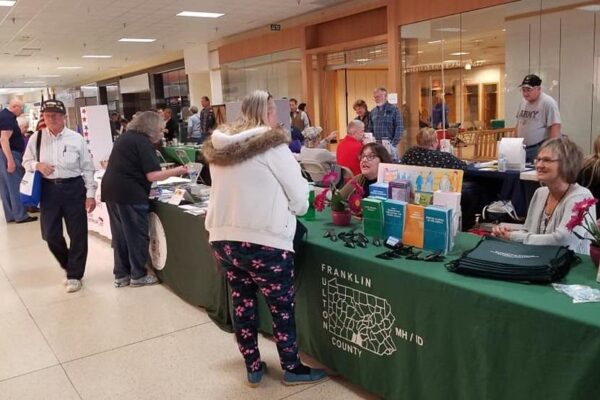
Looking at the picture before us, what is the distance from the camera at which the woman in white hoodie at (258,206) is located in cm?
230

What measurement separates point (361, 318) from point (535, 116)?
3.69 metres

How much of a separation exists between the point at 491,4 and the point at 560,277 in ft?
21.0

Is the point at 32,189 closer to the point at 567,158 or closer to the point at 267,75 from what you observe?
the point at 567,158

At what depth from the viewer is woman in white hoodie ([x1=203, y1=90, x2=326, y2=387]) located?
2.30 meters

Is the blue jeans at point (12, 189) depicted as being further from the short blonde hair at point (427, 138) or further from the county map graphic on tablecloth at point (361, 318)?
the county map graphic on tablecloth at point (361, 318)

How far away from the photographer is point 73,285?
4.27 meters

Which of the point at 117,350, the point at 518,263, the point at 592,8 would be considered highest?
the point at 592,8

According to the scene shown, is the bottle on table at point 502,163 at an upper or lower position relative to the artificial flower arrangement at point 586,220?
lower

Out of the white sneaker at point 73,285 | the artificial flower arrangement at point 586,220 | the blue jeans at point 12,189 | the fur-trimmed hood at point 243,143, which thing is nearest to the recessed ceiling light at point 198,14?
the blue jeans at point 12,189

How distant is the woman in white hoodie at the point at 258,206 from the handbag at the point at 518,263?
29.2 inches

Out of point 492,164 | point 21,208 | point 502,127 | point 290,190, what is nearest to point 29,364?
point 290,190

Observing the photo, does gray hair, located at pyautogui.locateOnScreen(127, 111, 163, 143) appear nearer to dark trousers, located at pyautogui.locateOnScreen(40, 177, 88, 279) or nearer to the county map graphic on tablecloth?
dark trousers, located at pyautogui.locateOnScreen(40, 177, 88, 279)

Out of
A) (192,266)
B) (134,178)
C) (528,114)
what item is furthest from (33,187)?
(528,114)

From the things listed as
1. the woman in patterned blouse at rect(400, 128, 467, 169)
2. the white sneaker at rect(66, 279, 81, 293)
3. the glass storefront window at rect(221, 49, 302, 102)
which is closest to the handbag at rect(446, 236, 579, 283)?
the woman in patterned blouse at rect(400, 128, 467, 169)
